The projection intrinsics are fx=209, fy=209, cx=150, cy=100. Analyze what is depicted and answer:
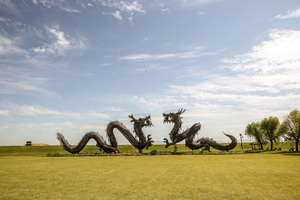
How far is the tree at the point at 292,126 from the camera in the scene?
48.2 meters

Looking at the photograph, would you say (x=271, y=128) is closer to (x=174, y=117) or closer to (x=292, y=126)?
(x=292, y=126)

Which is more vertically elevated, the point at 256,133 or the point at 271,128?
the point at 271,128

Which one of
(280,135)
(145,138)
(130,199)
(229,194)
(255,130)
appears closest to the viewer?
(130,199)

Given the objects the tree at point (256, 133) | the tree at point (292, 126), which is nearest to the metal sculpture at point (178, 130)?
the tree at point (292, 126)

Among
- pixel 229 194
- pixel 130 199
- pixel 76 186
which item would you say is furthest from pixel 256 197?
pixel 76 186

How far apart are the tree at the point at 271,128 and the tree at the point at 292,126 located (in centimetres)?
444

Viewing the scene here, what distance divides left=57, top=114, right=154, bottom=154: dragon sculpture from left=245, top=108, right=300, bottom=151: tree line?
33.3 m

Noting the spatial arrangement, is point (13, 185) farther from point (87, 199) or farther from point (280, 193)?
point (280, 193)

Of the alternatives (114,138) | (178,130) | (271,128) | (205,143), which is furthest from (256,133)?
(114,138)

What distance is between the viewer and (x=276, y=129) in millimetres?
57469

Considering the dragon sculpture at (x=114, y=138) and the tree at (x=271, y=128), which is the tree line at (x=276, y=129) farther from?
the dragon sculpture at (x=114, y=138)

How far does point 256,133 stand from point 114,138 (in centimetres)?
4448

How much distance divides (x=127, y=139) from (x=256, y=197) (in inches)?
1584

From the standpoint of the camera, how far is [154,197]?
8844 mm
